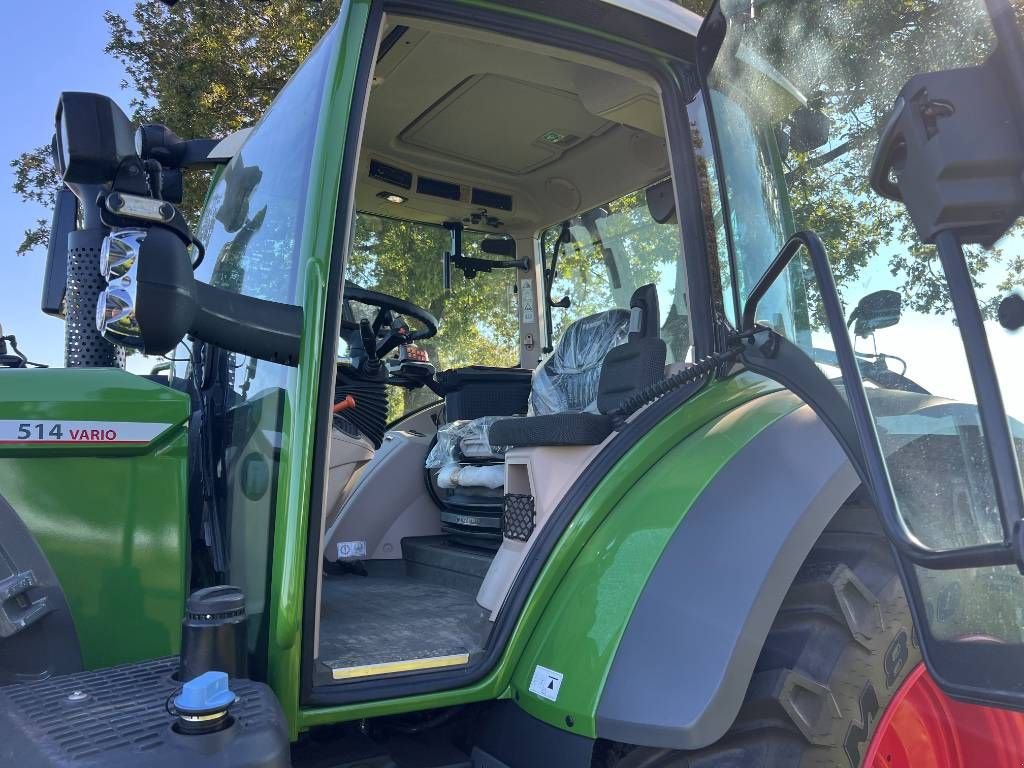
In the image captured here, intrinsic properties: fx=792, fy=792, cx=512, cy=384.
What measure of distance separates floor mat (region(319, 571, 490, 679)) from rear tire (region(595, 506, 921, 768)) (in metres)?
0.41

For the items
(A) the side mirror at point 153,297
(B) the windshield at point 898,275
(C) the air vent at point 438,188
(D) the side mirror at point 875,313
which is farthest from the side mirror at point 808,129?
(C) the air vent at point 438,188

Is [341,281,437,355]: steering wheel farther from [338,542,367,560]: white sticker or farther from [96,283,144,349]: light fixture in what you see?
[96,283,144,349]: light fixture

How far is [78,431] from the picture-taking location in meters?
1.64

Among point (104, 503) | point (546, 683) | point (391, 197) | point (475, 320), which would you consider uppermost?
point (391, 197)

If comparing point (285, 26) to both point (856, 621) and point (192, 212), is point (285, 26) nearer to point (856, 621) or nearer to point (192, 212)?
point (192, 212)

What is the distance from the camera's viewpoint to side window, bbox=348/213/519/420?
128 inches

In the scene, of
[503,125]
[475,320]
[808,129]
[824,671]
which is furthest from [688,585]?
[475,320]

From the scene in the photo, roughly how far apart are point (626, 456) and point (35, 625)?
1.26 metres

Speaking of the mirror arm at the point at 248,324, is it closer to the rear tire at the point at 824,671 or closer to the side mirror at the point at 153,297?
the side mirror at the point at 153,297

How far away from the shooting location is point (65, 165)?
1.74m

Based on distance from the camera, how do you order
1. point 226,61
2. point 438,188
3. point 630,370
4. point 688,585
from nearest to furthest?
point 688,585 < point 630,370 < point 438,188 < point 226,61

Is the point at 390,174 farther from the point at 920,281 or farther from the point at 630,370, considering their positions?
the point at 920,281

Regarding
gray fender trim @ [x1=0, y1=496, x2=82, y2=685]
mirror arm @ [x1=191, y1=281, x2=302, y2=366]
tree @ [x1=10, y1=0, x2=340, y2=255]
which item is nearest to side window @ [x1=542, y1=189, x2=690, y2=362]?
mirror arm @ [x1=191, y1=281, x2=302, y2=366]

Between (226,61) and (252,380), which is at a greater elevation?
(226,61)
